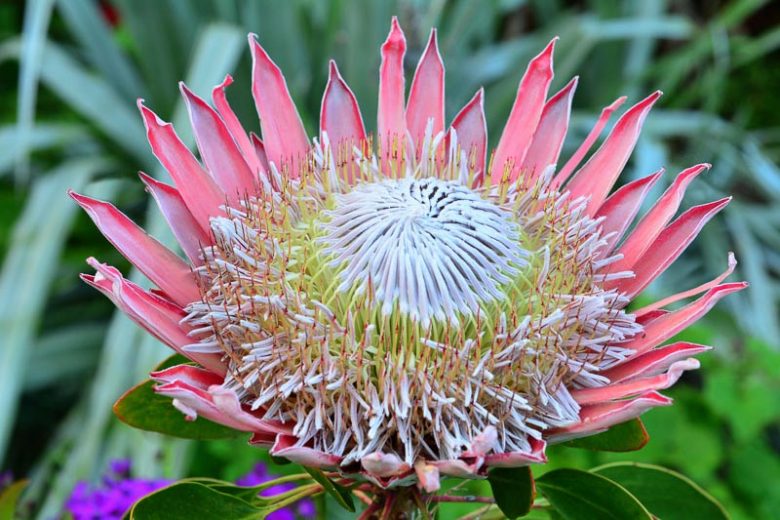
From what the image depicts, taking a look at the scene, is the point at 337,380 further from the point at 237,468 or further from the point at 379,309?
the point at 237,468

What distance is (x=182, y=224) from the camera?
2.72 ft

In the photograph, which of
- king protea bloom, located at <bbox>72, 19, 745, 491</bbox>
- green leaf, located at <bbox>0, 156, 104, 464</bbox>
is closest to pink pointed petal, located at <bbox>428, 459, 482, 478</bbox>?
king protea bloom, located at <bbox>72, 19, 745, 491</bbox>

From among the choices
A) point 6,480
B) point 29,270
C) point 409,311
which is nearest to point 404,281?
point 409,311

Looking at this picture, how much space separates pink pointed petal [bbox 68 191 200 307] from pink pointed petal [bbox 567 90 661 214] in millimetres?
418

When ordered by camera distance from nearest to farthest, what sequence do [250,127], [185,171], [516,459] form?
[516,459] < [185,171] < [250,127]

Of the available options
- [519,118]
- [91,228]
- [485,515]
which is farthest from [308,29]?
[485,515]

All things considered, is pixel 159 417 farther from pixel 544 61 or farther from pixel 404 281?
pixel 544 61

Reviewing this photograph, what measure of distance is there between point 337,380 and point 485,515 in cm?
24

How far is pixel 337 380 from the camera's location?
74 cm

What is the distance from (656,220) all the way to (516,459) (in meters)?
0.31

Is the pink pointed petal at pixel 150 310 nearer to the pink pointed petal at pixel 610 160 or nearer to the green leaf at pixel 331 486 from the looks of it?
the green leaf at pixel 331 486

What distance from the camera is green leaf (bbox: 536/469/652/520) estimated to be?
692 mm

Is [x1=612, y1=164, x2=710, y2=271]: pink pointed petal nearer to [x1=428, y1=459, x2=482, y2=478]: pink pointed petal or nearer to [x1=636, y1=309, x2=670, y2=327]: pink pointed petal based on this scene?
[x1=636, y1=309, x2=670, y2=327]: pink pointed petal

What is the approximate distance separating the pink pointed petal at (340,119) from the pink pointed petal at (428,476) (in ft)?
1.24
